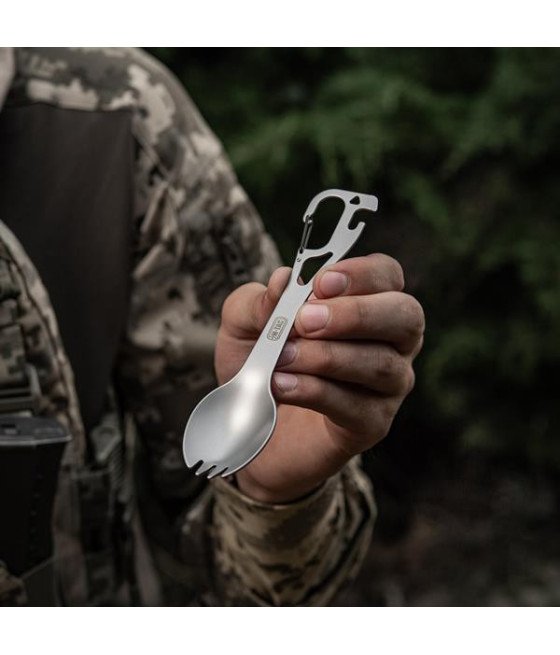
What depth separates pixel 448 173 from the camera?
0.92 metres

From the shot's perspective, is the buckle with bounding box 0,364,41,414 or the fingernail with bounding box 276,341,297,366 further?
the buckle with bounding box 0,364,41,414

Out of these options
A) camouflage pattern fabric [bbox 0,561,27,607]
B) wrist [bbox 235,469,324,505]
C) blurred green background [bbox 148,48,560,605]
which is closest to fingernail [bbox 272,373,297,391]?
wrist [bbox 235,469,324,505]

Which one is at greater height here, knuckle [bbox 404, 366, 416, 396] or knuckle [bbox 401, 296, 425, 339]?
knuckle [bbox 401, 296, 425, 339]

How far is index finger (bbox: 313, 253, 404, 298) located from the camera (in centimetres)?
27

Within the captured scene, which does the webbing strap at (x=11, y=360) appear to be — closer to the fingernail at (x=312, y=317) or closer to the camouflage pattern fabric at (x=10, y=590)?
the camouflage pattern fabric at (x=10, y=590)

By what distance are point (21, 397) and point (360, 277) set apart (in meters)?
0.23

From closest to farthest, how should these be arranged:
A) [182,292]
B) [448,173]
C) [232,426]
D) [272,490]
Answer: [232,426]
[272,490]
[182,292]
[448,173]

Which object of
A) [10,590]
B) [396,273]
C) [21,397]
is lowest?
[10,590]

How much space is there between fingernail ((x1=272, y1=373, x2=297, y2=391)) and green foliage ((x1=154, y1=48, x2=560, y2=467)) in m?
0.49

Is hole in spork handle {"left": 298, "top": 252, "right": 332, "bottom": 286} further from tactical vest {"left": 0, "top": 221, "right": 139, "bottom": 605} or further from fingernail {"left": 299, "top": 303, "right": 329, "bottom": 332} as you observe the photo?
tactical vest {"left": 0, "top": 221, "right": 139, "bottom": 605}

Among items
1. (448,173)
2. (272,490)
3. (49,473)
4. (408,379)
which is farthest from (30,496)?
(448,173)

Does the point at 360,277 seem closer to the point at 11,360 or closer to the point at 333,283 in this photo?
the point at 333,283

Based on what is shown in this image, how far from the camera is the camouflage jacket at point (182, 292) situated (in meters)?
0.54

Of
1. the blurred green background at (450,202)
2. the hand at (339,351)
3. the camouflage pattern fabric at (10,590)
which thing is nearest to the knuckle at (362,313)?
the hand at (339,351)
